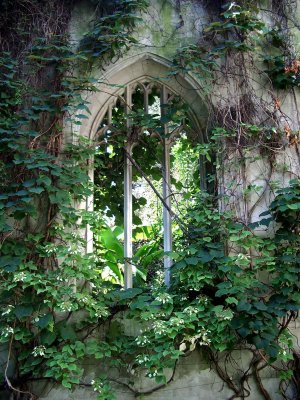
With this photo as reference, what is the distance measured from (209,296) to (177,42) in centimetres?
270

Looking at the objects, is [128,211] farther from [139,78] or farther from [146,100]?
[139,78]

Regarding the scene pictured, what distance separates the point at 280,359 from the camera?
4.67 metres

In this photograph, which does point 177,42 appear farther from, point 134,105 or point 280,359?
point 280,359

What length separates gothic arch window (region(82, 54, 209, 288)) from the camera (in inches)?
205

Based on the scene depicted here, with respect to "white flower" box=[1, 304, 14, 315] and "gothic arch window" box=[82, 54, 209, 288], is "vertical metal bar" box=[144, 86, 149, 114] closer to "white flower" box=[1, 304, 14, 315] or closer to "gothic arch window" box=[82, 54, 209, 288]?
"gothic arch window" box=[82, 54, 209, 288]

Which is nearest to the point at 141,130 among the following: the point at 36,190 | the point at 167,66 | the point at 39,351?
the point at 167,66

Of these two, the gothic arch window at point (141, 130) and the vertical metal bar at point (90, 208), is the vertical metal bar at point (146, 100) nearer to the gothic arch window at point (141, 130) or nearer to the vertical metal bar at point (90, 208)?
the gothic arch window at point (141, 130)

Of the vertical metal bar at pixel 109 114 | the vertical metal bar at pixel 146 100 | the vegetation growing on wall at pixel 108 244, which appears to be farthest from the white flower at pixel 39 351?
the vertical metal bar at pixel 146 100

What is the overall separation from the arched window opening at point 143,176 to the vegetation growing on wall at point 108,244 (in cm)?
24

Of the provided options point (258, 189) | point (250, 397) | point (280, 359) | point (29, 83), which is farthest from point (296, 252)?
point (29, 83)

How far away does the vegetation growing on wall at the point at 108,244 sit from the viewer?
4379mm

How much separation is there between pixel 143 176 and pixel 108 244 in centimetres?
77

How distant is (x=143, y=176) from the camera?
526 centimetres

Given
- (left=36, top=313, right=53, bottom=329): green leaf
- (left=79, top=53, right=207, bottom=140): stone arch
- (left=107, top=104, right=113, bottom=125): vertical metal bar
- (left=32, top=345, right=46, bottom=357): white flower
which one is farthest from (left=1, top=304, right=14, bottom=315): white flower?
(left=107, top=104, right=113, bottom=125): vertical metal bar
